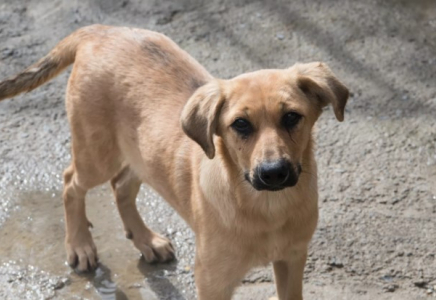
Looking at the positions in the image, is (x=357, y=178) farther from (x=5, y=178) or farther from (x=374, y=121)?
(x=5, y=178)

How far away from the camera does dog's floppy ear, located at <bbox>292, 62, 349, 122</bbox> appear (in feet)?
12.4

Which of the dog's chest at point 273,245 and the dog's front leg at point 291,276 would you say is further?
the dog's front leg at point 291,276

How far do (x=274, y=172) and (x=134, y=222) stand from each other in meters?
1.85

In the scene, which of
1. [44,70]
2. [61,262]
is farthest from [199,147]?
[61,262]

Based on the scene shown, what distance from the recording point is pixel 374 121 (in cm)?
604

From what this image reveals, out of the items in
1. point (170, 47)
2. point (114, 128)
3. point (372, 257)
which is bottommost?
point (372, 257)

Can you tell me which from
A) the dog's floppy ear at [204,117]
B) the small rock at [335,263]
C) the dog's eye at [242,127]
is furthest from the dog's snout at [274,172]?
the small rock at [335,263]

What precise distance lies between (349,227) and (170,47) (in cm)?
169

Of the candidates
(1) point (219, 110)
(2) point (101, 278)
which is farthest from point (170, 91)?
(2) point (101, 278)

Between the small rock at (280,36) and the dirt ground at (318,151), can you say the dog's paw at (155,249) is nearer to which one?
the dirt ground at (318,151)

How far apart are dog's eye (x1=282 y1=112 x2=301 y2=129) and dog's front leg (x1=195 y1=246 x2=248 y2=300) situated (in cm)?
77

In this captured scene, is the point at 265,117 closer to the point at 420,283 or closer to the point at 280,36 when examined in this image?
the point at 420,283

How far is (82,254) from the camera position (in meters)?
5.00

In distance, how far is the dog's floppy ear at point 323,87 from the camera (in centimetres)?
379
